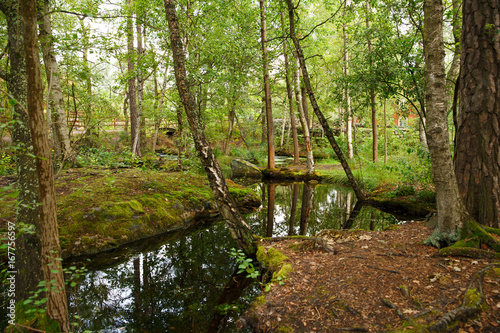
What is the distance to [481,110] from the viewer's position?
3674 mm

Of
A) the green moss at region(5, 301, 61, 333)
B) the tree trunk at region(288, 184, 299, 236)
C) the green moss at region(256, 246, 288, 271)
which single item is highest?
the green moss at region(5, 301, 61, 333)

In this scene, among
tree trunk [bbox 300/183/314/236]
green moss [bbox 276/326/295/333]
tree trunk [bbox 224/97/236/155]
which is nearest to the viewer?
green moss [bbox 276/326/295/333]

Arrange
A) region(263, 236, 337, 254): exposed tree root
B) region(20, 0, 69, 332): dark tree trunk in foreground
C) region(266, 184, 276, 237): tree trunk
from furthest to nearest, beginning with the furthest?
region(266, 184, 276, 237): tree trunk → region(263, 236, 337, 254): exposed tree root → region(20, 0, 69, 332): dark tree trunk in foreground

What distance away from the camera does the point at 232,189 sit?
28.6 ft

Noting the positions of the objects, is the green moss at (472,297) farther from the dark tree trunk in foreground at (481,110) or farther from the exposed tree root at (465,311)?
the dark tree trunk in foreground at (481,110)

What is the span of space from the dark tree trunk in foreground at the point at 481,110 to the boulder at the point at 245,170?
11.6 meters

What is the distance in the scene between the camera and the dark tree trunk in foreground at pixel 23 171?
2145mm

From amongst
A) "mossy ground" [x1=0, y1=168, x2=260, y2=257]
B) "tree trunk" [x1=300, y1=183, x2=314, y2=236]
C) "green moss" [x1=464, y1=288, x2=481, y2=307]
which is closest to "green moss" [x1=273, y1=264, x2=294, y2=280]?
"green moss" [x1=464, y1=288, x2=481, y2=307]

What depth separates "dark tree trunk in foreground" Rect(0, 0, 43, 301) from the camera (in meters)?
2.14

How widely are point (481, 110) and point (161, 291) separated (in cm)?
529

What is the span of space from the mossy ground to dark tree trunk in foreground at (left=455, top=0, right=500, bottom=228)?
5.79 metres

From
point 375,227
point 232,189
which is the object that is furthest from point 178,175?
point 375,227

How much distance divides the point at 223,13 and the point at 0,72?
351 inches

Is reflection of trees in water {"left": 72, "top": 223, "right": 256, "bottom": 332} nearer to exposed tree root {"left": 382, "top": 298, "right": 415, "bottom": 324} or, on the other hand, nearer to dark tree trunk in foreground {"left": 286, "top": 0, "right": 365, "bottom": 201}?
exposed tree root {"left": 382, "top": 298, "right": 415, "bottom": 324}
